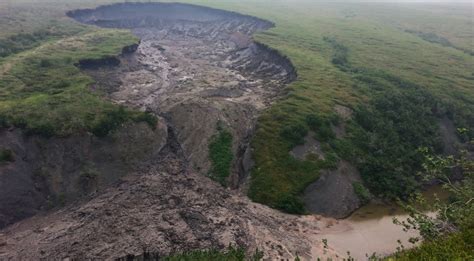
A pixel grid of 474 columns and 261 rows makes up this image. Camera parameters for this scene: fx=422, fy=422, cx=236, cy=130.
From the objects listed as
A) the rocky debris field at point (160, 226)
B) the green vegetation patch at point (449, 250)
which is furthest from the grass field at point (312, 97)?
the green vegetation patch at point (449, 250)

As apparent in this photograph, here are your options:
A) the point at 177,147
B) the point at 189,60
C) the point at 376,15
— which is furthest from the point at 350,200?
the point at 376,15

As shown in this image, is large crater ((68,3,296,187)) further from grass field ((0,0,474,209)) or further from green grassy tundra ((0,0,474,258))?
grass field ((0,0,474,209))

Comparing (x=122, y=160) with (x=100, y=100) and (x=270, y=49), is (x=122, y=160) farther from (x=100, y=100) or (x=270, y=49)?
(x=270, y=49)

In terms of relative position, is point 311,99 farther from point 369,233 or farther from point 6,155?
point 6,155

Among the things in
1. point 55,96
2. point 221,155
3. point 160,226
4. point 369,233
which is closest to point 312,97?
point 221,155

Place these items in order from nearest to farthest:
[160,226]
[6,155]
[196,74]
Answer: [160,226]
[6,155]
[196,74]

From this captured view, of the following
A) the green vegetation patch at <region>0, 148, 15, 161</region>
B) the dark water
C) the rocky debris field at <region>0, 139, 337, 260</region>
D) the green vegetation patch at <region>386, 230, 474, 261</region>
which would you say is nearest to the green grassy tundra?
the dark water

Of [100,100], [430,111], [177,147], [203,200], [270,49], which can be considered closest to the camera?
[203,200]
